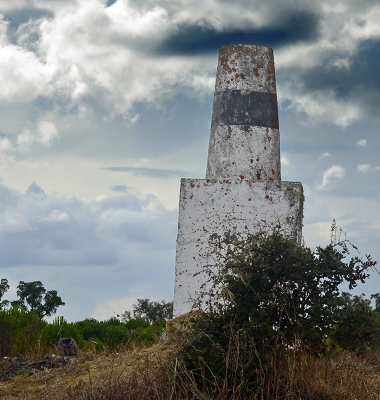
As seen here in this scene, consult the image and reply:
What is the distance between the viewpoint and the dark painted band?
27.6 ft

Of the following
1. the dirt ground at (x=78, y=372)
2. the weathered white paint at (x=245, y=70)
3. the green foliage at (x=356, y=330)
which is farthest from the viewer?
the weathered white paint at (x=245, y=70)

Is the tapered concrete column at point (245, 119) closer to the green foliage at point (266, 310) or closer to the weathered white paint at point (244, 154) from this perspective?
the weathered white paint at point (244, 154)

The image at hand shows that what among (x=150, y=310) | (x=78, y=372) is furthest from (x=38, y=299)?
(x=78, y=372)

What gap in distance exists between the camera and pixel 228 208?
26.4 ft

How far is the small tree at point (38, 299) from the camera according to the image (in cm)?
1406

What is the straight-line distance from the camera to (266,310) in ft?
17.0

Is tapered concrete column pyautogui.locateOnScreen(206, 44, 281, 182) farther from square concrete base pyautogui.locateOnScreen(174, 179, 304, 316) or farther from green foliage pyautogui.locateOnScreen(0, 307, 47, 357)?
green foliage pyautogui.locateOnScreen(0, 307, 47, 357)

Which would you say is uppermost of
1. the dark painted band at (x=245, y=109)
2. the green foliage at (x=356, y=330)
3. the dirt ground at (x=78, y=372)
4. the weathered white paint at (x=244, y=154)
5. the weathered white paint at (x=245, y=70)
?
the weathered white paint at (x=245, y=70)

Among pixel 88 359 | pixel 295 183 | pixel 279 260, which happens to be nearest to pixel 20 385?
pixel 88 359

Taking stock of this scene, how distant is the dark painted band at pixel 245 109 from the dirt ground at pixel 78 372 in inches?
146

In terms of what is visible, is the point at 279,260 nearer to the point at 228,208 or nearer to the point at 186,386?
the point at 186,386

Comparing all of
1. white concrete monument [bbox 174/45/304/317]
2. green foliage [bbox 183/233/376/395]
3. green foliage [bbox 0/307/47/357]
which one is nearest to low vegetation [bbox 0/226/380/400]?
green foliage [bbox 183/233/376/395]

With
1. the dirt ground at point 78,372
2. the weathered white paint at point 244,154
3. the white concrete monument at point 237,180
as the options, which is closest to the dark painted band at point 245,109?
the white concrete monument at point 237,180

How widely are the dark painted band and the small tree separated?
7.96m
